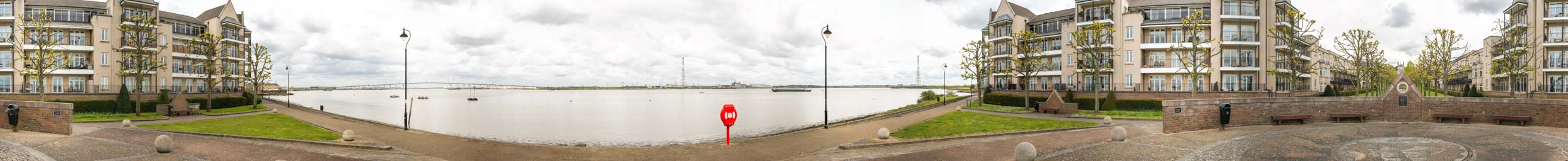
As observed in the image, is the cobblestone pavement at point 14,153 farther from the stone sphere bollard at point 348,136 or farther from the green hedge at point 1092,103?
the green hedge at point 1092,103

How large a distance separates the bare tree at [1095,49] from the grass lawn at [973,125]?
869 centimetres

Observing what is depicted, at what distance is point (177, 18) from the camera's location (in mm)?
60938

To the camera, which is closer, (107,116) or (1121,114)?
(1121,114)

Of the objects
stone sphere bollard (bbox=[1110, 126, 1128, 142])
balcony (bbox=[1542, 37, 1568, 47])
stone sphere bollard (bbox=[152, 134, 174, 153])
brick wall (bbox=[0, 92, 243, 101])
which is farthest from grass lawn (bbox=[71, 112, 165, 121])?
balcony (bbox=[1542, 37, 1568, 47])

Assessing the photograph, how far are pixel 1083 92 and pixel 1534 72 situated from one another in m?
→ 28.1

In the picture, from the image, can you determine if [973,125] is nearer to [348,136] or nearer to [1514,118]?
[1514,118]

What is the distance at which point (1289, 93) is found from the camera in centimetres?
5197

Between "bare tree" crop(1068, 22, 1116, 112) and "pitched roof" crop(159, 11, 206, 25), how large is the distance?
220 feet

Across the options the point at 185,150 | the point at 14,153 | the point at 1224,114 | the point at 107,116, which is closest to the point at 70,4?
the point at 107,116

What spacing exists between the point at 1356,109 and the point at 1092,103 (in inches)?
866

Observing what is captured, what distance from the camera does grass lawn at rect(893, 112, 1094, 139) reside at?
89.0 ft

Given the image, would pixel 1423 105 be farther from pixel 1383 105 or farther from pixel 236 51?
pixel 236 51

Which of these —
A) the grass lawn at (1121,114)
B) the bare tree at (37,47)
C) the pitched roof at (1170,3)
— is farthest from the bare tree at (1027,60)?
the bare tree at (37,47)

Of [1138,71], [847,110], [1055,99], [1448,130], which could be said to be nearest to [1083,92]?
[1138,71]
